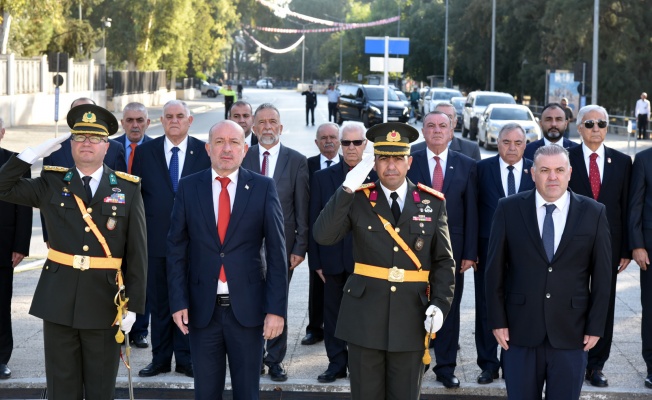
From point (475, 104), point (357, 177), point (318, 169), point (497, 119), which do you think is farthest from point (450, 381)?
point (475, 104)

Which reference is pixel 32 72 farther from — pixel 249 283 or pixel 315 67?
pixel 315 67

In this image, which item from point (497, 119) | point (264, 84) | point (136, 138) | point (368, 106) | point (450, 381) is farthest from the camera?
point (264, 84)

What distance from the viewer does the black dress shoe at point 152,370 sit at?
8.54m

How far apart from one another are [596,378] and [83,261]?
4400mm

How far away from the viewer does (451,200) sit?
862 centimetres

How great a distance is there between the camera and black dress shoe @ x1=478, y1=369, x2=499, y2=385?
8500 mm

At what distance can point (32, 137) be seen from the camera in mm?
35750

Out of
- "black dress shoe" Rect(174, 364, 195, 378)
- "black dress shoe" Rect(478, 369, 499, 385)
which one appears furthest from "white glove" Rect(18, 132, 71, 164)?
"black dress shoe" Rect(478, 369, 499, 385)

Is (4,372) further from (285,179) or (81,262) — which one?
(285,179)

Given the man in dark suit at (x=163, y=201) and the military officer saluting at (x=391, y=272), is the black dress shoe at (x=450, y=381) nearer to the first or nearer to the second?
the man in dark suit at (x=163, y=201)

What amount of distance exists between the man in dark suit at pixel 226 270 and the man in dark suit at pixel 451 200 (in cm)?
247

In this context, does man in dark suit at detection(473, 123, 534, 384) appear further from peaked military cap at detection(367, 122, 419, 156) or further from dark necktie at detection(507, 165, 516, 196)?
peaked military cap at detection(367, 122, 419, 156)

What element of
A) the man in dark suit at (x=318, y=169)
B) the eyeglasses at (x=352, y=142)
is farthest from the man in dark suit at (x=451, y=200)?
the man in dark suit at (x=318, y=169)

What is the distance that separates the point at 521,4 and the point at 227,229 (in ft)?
192
